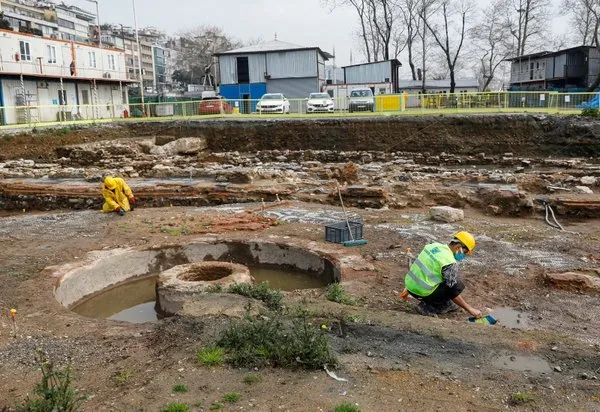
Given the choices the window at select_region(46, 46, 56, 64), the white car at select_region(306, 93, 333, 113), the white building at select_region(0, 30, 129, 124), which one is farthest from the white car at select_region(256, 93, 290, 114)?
the window at select_region(46, 46, 56, 64)

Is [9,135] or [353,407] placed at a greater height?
[9,135]

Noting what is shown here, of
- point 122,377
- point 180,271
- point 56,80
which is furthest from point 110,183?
point 56,80

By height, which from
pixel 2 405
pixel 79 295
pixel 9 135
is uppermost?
pixel 9 135

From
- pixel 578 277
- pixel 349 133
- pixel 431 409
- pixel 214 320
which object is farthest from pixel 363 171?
pixel 431 409

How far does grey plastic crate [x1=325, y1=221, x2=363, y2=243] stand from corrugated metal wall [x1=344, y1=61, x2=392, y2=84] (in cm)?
3478

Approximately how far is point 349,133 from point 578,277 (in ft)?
64.4

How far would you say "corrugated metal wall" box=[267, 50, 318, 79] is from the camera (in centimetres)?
4175

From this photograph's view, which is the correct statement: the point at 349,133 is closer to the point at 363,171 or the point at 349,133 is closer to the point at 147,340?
the point at 363,171

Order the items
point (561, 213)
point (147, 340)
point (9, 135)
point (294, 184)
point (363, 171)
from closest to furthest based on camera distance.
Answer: point (147, 340) → point (561, 213) → point (294, 184) → point (363, 171) → point (9, 135)

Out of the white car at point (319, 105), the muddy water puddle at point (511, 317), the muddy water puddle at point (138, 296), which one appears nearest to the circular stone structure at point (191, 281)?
the muddy water puddle at point (138, 296)

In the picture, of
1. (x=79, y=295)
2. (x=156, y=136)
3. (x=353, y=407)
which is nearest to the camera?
(x=353, y=407)

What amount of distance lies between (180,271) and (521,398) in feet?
20.2

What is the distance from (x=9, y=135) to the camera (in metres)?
26.6

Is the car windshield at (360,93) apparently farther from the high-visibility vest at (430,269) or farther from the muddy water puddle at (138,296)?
the high-visibility vest at (430,269)
